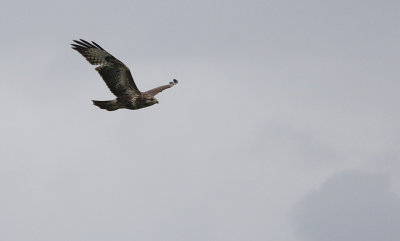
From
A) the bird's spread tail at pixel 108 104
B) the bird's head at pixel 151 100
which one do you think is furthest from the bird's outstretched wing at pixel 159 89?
the bird's spread tail at pixel 108 104

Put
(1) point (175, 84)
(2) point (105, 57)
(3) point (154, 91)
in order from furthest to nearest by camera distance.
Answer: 1. (1) point (175, 84)
2. (3) point (154, 91)
3. (2) point (105, 57)

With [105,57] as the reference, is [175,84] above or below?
above

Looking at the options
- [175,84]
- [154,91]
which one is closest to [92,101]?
[154,91]

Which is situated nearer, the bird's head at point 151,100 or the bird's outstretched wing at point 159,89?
the bird's head at point 151,100

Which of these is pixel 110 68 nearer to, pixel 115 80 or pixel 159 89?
pixel 115 80

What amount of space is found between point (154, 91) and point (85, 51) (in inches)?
144

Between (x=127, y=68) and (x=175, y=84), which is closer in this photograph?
(x=127, y=68)

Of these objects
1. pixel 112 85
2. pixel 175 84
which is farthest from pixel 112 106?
pixel 175 84

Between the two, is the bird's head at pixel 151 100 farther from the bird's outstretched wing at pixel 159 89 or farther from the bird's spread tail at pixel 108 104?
the bird's spread tail at pixel 108 104

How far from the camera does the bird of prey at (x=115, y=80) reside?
3772 centimetres

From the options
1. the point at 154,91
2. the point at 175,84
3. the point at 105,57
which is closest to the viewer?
the point at 105,57

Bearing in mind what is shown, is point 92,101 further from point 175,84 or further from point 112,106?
point 175,84

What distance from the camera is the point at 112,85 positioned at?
3828cm

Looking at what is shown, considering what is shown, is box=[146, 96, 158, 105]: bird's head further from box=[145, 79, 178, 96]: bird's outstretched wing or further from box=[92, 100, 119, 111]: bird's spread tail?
box=[92, 100, 119, 111]: bird's spread tail
